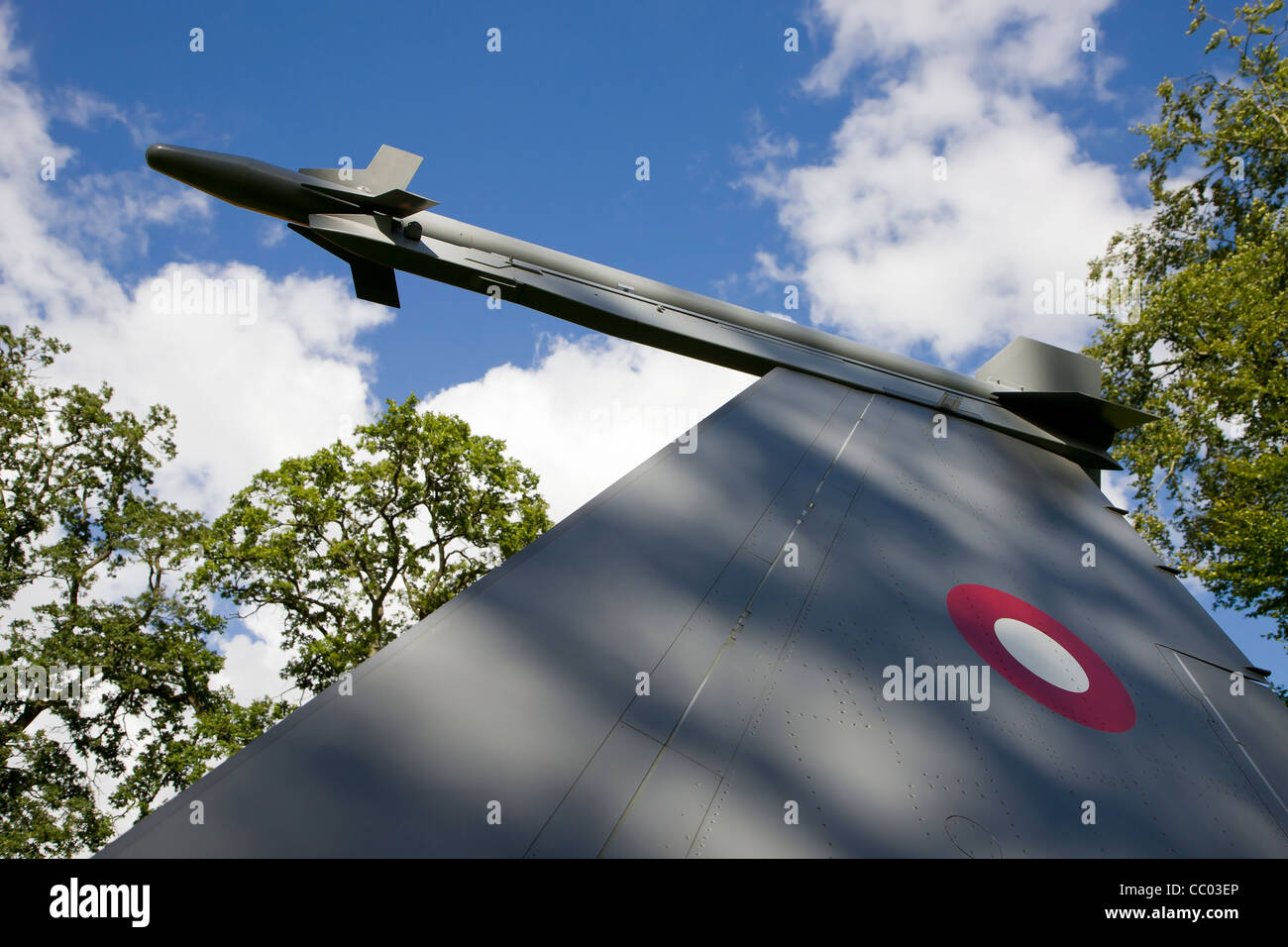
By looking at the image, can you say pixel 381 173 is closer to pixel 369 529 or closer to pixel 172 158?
pixel 172 158

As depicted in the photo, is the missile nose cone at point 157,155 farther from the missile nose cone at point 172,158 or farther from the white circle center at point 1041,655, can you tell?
the white circle center at point 1041,655

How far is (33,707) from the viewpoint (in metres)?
17.0

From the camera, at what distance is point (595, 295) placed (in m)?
6.17

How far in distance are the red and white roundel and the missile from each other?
2479mm

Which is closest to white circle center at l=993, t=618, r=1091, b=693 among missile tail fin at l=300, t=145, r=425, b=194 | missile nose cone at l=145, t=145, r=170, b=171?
missile tail fin at l=300, t=145, r=425, b=194

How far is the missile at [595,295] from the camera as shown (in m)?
5.89

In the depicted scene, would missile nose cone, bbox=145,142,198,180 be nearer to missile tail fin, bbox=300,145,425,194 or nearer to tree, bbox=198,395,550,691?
missile tail fin, bbox=300,145,425,194

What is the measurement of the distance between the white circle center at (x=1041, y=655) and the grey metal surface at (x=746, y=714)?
25 centimetres

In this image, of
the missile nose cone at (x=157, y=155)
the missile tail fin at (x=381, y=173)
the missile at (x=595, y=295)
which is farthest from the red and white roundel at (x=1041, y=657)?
the missile nose cone at (x=157, y=155)

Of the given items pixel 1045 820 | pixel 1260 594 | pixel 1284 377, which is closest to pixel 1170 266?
pixel 1284 377

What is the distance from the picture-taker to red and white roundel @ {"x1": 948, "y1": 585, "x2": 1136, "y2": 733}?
10.4 ft
